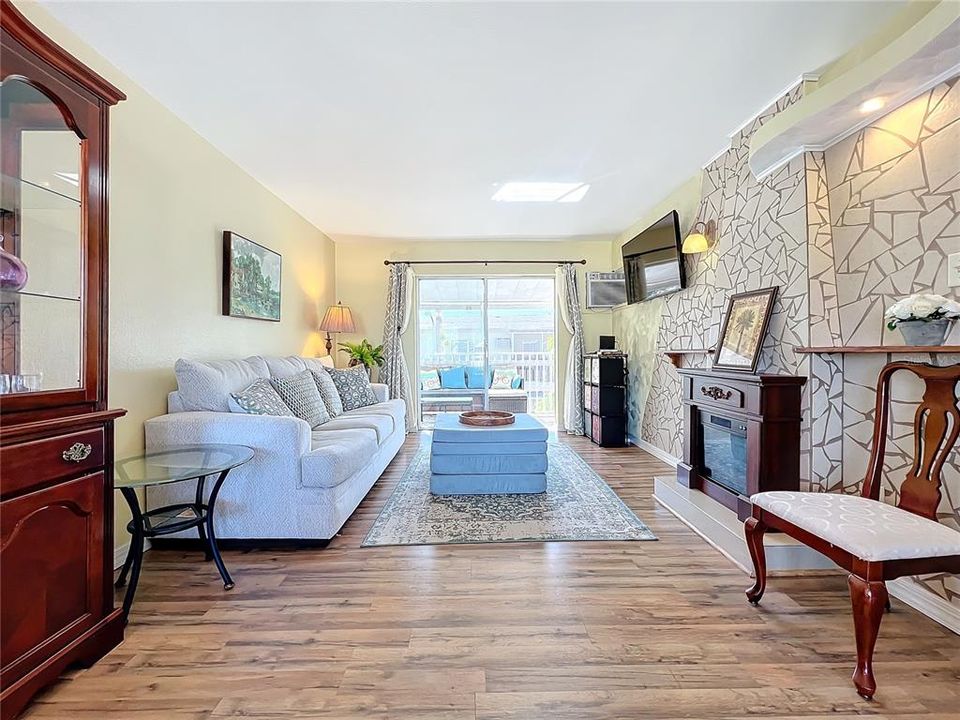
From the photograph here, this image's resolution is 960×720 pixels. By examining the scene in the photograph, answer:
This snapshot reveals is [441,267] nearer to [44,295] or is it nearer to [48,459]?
[44,295]

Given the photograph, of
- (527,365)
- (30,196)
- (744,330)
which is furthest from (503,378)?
(30,196)

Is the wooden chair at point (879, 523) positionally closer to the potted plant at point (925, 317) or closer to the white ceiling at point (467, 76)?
the potted plant at point (925, 317)

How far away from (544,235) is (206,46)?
431 centimetres

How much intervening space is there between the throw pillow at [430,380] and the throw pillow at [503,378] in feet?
2.53

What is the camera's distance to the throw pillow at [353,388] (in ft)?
14.8

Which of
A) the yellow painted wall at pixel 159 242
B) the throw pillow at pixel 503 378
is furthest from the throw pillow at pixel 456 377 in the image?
the yellow painted wall at pixel 159 242

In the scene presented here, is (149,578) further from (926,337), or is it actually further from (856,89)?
(856,89)

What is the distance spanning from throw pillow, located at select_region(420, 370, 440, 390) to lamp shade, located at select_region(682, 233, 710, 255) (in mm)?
3729

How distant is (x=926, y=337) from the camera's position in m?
1.84

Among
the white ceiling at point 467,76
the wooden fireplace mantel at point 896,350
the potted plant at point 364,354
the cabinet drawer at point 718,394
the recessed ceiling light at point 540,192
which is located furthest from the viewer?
the potted plant at point 364,354

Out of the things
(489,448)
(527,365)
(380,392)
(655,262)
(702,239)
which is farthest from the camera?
(527,365)

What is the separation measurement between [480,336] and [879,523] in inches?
202

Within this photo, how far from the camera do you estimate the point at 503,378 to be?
658cm

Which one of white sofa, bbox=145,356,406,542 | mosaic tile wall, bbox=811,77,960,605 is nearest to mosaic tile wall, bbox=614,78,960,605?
mosaic tile wall, bbox=811,77,960,605
